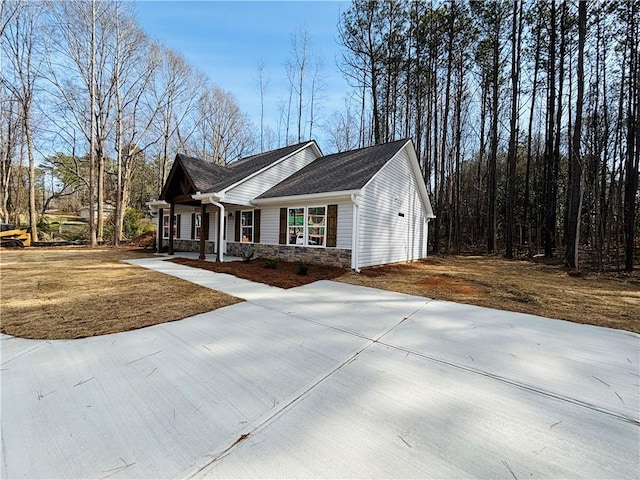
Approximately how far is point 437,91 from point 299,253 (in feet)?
49.8

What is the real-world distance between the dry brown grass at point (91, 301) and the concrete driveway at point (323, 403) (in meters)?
0.41

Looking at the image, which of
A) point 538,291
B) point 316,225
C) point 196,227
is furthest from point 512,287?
point 196,227

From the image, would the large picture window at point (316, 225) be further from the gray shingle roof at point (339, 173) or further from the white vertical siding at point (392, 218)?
the white vertical siding at point (392, 218)

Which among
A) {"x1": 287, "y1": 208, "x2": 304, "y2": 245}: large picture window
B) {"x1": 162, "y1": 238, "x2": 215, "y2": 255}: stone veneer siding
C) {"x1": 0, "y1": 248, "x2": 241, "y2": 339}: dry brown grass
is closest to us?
{"x1": 0, "y1": 248, "x2": 241, "y2": 339}: dry brown grass

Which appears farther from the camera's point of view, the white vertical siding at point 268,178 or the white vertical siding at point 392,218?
the white vertical siding at point 268,178

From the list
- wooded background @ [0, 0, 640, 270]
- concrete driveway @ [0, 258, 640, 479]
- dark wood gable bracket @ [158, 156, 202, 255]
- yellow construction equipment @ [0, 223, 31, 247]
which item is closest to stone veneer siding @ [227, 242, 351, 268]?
dark wood gable bracket @ [158, 156, 202, 255]

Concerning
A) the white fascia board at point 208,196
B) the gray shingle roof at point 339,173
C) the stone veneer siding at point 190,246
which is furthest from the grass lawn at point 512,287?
the stone veneer siding at point 190,246

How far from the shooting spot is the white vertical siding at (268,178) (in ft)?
35.8

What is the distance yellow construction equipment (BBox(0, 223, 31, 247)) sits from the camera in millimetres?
14773

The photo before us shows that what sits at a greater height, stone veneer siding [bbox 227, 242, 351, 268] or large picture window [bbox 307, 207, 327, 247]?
large picture window [bbox 307, 207, 327, 247]

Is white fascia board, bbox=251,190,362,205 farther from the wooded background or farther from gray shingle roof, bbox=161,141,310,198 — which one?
the wooded background

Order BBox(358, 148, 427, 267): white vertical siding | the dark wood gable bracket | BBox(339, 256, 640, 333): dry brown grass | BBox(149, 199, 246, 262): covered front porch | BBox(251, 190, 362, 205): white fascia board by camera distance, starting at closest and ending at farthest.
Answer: BBox(339, 256, 640, 333): dry brown grass
BBox(251, 190, 362, 205): white fascia board
BBox(358, 148, 427, 267): white vertical siding
the dark wood gable bracket
BBox(149, 199, 246, 262): covered front porch

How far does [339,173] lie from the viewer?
10758 mm

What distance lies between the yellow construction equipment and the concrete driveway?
17291 mm
